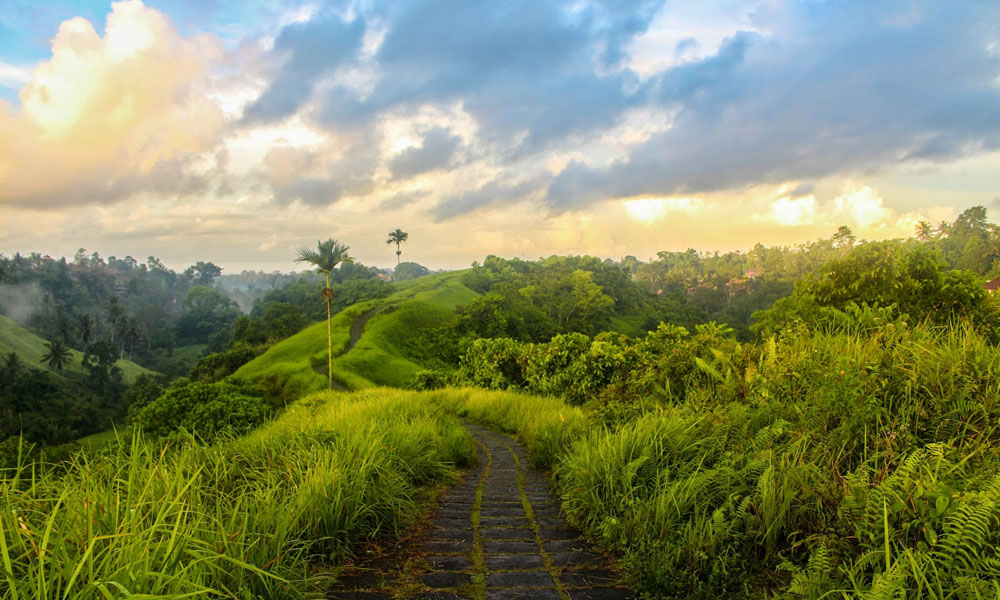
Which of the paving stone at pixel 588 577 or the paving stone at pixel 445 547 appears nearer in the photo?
the paving stone at pixel 588 577

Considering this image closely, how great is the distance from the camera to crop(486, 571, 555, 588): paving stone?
325cm

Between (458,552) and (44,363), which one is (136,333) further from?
(458,552)

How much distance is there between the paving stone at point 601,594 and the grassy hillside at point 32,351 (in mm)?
96914

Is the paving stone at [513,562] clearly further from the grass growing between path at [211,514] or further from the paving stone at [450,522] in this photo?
the grass growing between path at [211,514]

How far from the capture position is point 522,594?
3.12 metres

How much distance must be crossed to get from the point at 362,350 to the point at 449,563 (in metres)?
51.9

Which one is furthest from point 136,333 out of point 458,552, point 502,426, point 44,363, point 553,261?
point 458,552

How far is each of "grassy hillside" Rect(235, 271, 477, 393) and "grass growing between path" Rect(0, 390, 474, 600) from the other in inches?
1592

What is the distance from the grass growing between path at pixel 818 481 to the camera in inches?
107

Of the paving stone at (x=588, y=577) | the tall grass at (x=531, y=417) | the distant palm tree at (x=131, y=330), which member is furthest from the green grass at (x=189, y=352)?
the paving stone at (x=588, y=577)

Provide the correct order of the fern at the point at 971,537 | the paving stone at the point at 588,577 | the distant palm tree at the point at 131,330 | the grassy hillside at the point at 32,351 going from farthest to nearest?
the distant palm tree at the point at 131,330
the grassy hillside at the point at 32,351
the paving stone at the point at 588,577
the fern at the point at 971,537

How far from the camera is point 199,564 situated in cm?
254

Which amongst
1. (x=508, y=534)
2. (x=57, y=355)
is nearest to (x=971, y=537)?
(x=508, y=534)

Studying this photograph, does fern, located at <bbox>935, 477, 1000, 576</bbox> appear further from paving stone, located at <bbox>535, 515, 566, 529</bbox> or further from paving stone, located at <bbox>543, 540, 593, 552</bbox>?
paving stone, located at <bbox>535, 515, 566, 529</bbox>
